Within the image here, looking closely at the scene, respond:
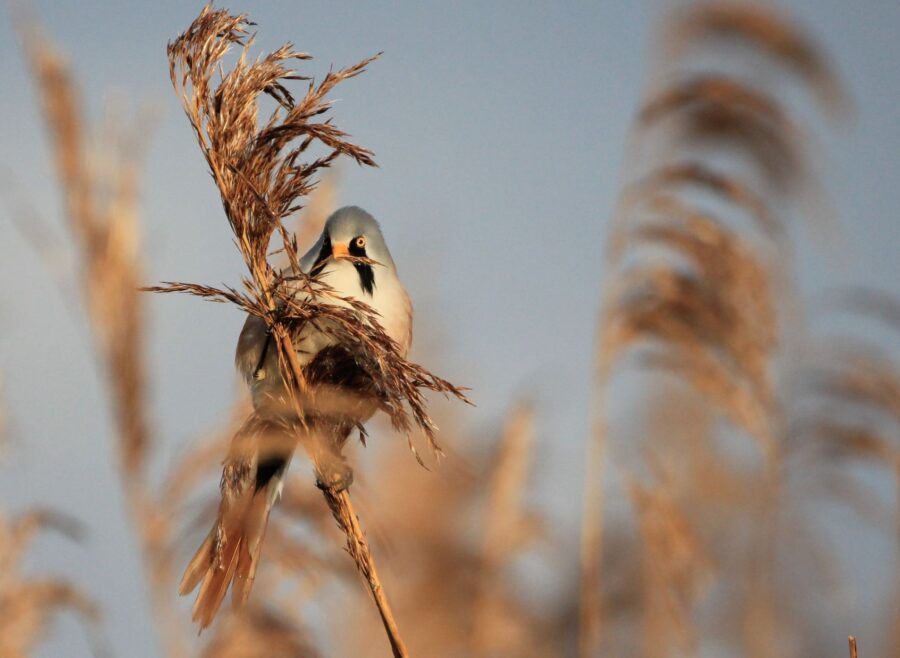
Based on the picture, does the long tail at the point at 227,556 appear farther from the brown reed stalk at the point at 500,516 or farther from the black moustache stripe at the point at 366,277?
the brown reed stalk at the point at 500,516

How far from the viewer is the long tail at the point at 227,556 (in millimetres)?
2064

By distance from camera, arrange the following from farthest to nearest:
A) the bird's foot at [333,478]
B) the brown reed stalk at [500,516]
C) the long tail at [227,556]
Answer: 1. the brown reed stalk at [500,516]
2. the long tail at [227,556]
3. the bird's foot at [333,478]

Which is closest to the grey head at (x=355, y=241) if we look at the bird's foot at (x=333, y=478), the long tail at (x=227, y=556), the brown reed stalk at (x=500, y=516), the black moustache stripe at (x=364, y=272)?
the black moustache stripe at (x=364, y=272)

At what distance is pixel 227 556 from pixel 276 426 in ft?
1.04

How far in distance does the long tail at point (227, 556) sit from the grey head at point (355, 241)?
738 mm

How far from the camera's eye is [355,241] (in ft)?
9.34

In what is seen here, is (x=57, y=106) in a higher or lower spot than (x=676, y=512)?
higher

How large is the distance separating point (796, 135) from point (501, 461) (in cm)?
152

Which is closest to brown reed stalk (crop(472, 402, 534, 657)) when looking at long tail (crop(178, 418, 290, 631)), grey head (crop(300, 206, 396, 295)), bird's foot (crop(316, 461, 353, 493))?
grey head (crop(300, 206, 396, 295))

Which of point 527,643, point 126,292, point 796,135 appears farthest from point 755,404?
point 126,292

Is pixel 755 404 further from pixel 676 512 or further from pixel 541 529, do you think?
pixel 541 529

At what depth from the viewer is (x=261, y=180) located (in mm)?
1763

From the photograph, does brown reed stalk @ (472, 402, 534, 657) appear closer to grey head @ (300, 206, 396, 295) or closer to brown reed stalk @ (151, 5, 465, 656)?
grey head @ (300, 206, 396, 295)

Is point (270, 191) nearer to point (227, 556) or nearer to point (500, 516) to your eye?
point (227, 556)
